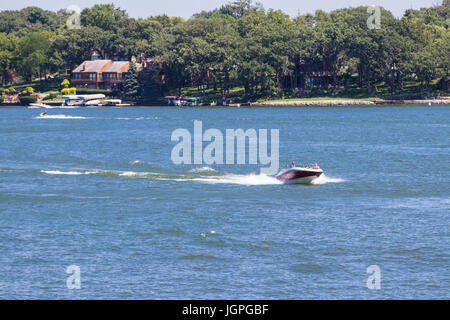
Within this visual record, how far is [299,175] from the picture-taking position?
60.5 m

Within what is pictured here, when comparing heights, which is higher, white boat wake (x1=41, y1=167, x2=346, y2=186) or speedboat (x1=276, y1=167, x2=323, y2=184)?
speedboat (x1=276, y1=167, x2=323, y2=184)

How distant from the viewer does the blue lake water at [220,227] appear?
113 feet

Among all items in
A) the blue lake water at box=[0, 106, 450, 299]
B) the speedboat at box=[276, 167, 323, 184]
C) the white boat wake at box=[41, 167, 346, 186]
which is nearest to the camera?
the blue lake water at box=[0, 106, 450, 299]

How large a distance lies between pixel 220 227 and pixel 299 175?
54.5ft

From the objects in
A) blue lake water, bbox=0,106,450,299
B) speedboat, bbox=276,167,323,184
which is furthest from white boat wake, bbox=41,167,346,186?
speedboat, bbox=276,167,323,184

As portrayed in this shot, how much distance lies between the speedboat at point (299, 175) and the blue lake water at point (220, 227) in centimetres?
73

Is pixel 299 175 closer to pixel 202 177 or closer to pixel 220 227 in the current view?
pixel 202 177

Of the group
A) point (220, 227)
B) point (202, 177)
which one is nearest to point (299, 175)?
point (202, 177)

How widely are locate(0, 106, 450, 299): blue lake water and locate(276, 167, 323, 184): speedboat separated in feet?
2.38

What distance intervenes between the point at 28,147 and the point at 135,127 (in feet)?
132

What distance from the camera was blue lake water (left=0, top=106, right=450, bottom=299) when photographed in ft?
113

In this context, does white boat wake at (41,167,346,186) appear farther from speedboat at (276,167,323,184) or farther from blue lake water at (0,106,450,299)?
speedboat at (276,167,323,184)

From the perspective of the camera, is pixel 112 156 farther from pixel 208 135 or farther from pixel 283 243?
pixel 283 243

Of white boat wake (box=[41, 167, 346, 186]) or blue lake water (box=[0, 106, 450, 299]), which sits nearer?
blue lake water (box=[0, 106, 450, 299])
